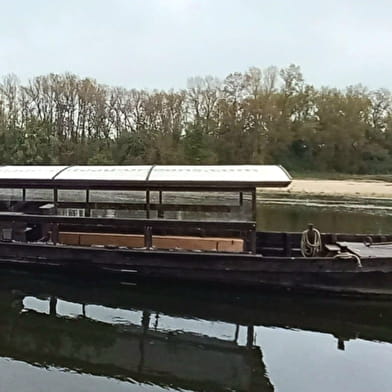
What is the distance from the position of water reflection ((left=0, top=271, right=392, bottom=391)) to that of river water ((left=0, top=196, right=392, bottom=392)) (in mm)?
16

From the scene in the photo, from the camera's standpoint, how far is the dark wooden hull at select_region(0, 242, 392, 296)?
31.1 feet

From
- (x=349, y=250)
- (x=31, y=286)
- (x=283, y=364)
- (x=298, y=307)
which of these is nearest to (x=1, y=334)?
(x=31, y=286)

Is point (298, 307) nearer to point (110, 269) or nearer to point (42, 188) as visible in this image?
point (110, 269)

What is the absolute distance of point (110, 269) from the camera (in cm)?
1023

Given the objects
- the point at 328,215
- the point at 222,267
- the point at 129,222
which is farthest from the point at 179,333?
the point at 328,215

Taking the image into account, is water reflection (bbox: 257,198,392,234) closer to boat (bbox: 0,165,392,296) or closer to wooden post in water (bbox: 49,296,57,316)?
boat (bbox: 0,165,392,296)

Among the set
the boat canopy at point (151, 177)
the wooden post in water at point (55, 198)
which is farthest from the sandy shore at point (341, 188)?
the wooden post in water at point (55, 198)

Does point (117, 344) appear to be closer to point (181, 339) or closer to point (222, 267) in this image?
point (181, 339)

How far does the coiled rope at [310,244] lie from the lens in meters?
10.2

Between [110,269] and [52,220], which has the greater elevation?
[52,220]

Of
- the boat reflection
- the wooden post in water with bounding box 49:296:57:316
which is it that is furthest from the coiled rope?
the wooden post in water with bounding box 49:296:57:316

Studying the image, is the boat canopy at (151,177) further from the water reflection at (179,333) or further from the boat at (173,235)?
the water reflection at (179,333)

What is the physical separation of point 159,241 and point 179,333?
2.78 metres

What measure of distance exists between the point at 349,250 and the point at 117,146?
136 ft
